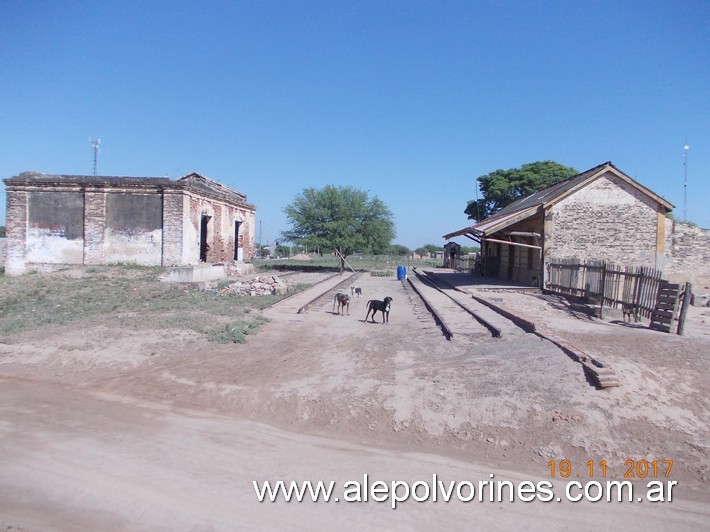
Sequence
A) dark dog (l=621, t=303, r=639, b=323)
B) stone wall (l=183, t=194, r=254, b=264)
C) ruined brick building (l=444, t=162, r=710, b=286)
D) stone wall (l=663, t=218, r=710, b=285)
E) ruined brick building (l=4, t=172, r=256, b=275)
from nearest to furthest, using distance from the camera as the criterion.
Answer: dark dog (l=621, t=303, r=639, b=323) < ruined brick building (l=444, t=162, r=710, b=286) < stone wall (l=663, t=218, r=710, b=285) < ruined brick building (l=4, t=172, r=256, b=275) < stone wall (l=183, t=194, r=254, b=264)

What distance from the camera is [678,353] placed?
842 cm

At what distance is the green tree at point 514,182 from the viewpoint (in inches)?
1989

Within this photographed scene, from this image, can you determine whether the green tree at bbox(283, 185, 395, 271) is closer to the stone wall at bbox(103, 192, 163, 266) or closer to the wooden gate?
the stone wall at bbox(103, 192, 163, 266)

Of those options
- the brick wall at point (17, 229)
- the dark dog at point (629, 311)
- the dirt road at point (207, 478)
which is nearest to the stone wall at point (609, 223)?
the dark dog at point (629, 311)

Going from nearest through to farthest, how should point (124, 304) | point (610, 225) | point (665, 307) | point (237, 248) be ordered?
point (665, 307), point (124, 304), point (610, 225), point (237, 248)

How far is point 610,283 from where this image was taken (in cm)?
1457

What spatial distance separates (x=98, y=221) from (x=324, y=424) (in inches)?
827

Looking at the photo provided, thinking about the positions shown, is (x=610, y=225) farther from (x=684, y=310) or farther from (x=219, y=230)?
(x=219, y=230)

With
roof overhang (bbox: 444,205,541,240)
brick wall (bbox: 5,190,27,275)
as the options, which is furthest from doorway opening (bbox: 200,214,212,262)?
roof overhang (bbox: 444,205,541,240)

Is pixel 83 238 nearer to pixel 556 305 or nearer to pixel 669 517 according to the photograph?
pixel 556 305

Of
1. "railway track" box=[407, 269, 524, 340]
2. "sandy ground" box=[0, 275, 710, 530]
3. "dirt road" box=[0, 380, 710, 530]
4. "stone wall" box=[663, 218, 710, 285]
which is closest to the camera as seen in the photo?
"dirt road" box=[0, 380, 710, 530]

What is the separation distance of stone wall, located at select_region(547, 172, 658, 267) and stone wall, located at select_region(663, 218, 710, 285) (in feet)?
2.85

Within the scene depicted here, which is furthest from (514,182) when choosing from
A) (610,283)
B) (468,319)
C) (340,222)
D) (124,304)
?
(124,304)

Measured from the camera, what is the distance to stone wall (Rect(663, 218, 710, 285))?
22.1 m
